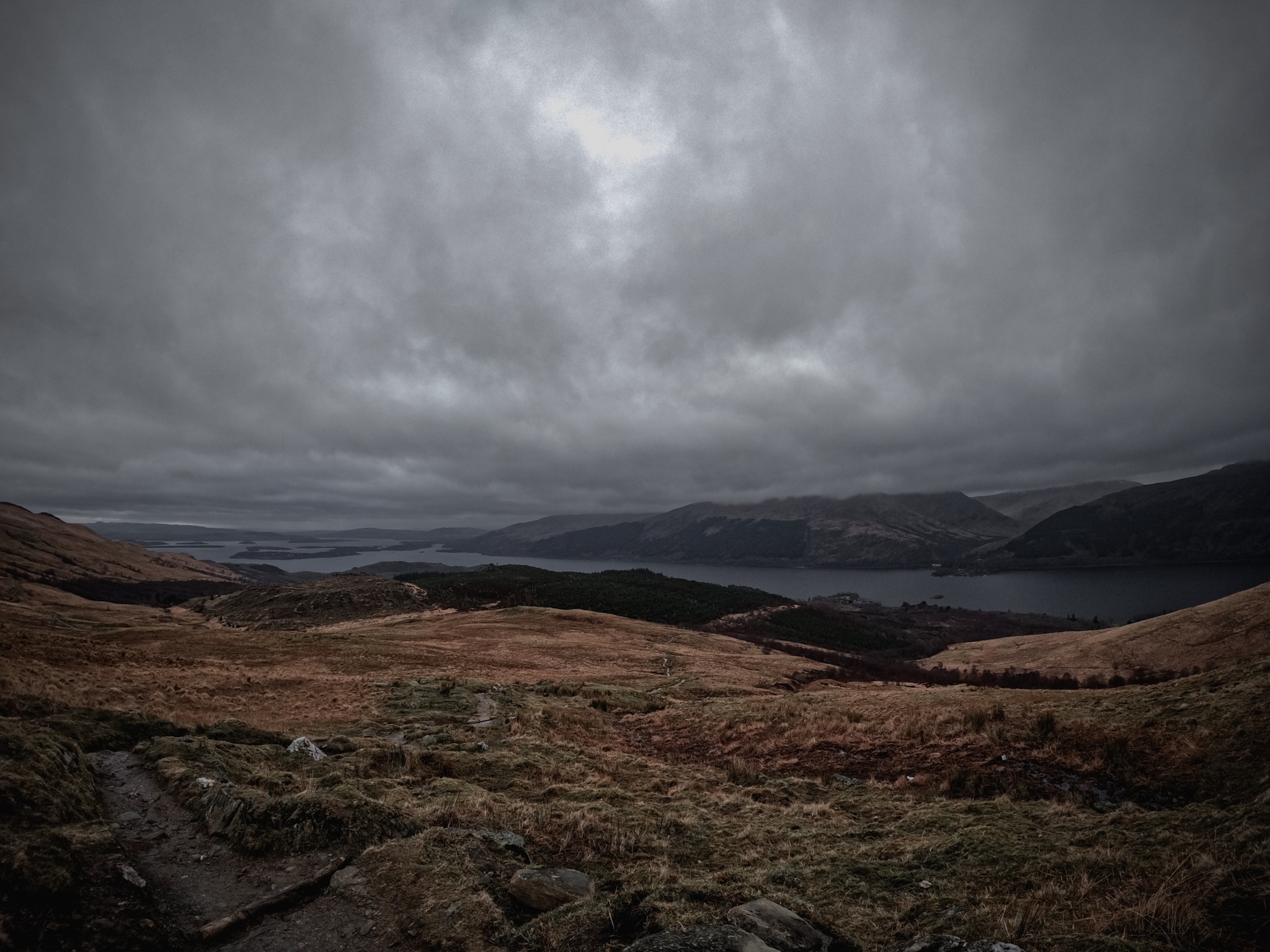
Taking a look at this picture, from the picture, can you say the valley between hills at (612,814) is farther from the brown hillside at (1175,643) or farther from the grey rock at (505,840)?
the brown hillside at (1175,643)

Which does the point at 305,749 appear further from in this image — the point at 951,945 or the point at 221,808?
the point at 951,945

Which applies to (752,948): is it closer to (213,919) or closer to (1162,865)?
(1162,865)

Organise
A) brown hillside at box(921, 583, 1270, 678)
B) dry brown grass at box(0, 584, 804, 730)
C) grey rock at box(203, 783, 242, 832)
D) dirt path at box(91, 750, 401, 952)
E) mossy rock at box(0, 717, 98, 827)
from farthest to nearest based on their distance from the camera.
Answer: brown hillside at box(921, 583, 1270, 678), dry brown grass at box(0, 584, 804, 730), grey rock at box(203, 783, 242, 832), mossy rock at box(0, 717, 98, 827), dirt path at box(91, 750, 401, 952)

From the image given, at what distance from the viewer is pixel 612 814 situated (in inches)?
475

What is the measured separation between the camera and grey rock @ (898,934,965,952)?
630 centimetres

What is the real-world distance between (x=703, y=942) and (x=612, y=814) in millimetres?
6526

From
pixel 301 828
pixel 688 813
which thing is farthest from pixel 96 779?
pixel 688 813

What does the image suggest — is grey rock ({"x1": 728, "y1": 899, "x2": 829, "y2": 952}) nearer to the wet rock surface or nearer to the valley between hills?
the valley between hills

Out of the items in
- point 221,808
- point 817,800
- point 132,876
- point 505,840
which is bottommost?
point 817,800

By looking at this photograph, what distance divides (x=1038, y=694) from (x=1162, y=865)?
61.5 ft

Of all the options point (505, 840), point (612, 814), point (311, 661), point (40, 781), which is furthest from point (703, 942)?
point (311, 661)

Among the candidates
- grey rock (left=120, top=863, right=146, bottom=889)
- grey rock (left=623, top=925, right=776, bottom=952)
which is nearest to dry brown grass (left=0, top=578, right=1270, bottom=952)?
grey rock (left=623, top=925, right=776, bottom=952)

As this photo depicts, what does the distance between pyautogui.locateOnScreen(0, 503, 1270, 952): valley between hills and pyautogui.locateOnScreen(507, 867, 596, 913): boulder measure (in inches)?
1.6

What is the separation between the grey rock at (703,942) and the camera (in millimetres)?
6008
